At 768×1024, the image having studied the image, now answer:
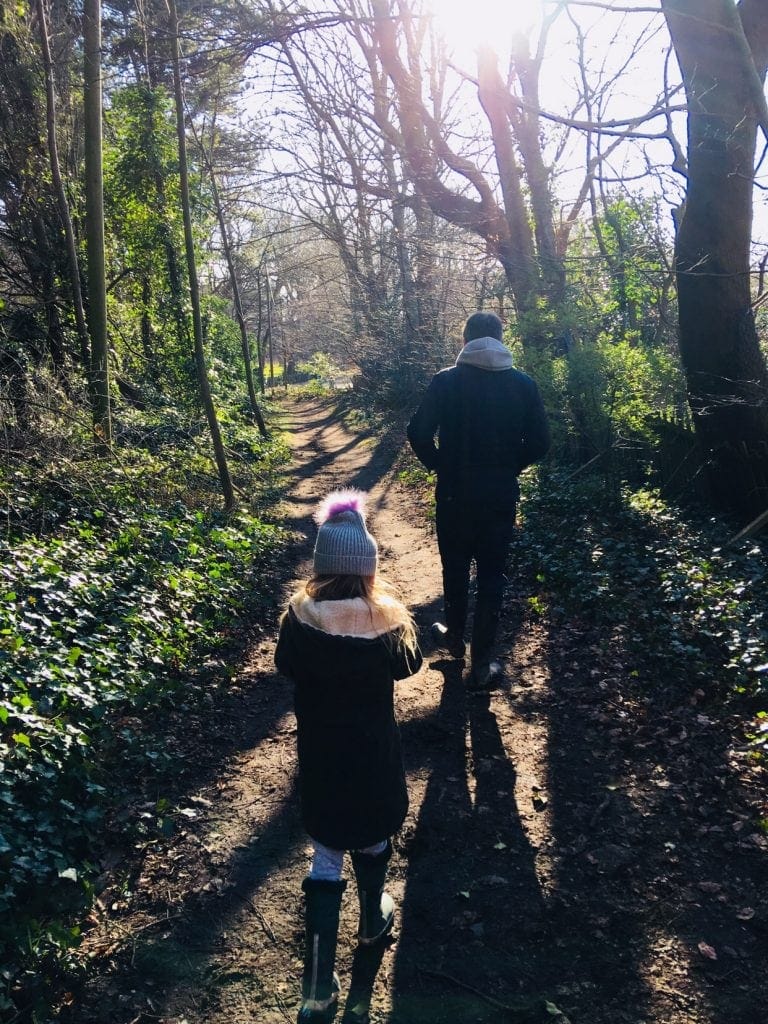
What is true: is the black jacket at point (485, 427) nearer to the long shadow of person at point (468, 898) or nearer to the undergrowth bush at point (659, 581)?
the long shadow of person at point (468, 898)

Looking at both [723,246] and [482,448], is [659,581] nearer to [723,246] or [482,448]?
[482,448]

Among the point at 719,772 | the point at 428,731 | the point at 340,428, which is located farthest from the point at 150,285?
the point at 719,772

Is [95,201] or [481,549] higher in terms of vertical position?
[95,201]

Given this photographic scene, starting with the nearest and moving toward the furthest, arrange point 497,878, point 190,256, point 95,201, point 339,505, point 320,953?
point 320,953, point 339,505, point 497,878, point 190,256, point 95,201

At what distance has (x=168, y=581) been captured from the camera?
22.0ft

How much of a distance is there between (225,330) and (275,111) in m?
11.6

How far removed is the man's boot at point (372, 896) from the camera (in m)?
2.81

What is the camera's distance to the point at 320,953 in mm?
2604

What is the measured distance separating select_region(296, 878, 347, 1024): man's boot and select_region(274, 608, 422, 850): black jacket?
17cm

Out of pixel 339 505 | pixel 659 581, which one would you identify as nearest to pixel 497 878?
pixel 339 505

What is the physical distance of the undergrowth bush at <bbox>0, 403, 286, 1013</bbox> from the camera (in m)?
3.22

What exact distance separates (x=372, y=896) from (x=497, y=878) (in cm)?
85

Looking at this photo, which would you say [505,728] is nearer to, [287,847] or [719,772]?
[719,772]

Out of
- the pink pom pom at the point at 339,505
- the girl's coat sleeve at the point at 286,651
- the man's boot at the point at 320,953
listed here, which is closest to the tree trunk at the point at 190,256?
the pink pom pom at the point at 339,505
